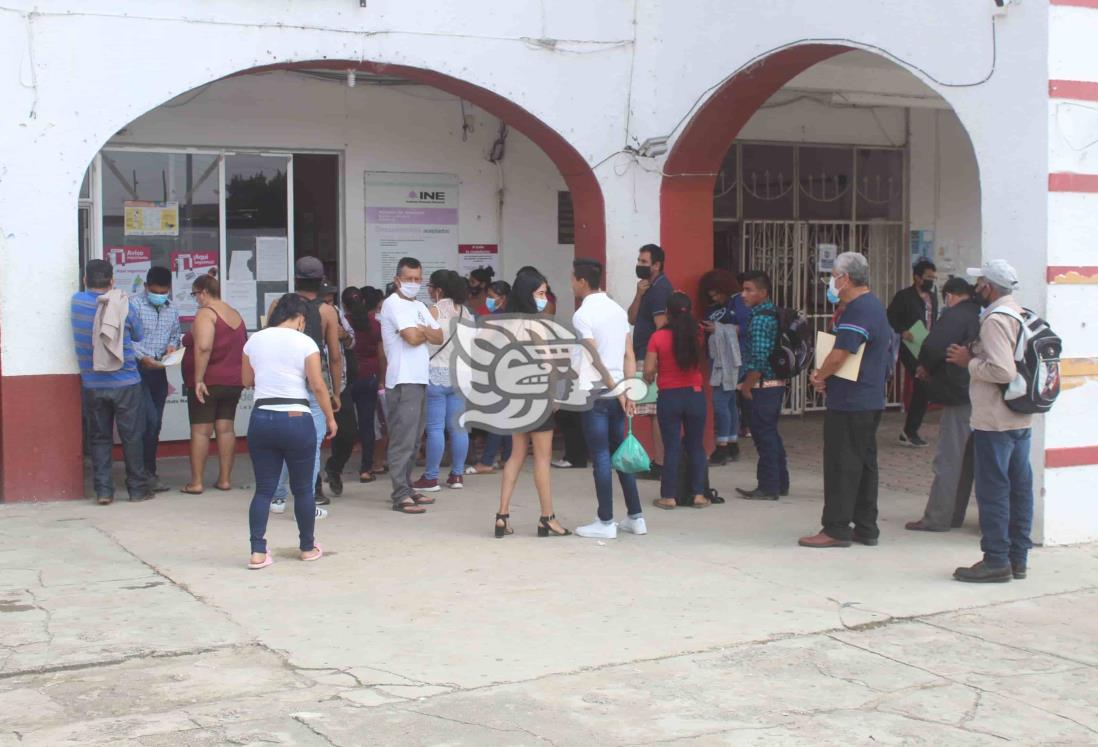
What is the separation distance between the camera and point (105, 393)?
9.61m

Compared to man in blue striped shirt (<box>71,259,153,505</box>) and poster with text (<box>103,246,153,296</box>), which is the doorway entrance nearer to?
poster with text (<box>103,246,153,296</box>)

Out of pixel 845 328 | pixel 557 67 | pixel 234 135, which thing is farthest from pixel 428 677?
pixel 234 135

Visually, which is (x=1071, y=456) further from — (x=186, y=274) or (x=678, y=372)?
(x=186, y=274)

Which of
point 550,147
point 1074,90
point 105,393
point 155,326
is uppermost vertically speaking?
point 550,147

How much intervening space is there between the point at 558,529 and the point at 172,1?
503 cm

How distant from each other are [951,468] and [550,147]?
190 inches

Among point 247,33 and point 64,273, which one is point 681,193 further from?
point 64,273

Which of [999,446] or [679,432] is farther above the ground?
[999,446]

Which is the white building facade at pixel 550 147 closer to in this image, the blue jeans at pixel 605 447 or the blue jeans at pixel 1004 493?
the blue jeans at pixel 1004 493

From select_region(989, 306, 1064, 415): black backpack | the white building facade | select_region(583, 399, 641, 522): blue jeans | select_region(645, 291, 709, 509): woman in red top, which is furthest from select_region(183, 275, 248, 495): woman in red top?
select_region(989, 306, 1064, 415): black backpack

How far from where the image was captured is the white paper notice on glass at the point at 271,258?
12523mm

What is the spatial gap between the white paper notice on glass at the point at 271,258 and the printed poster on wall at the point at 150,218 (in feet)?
2.62

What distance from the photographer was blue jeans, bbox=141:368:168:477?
33.6 ft

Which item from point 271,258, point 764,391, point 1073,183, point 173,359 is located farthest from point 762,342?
point 271,258
